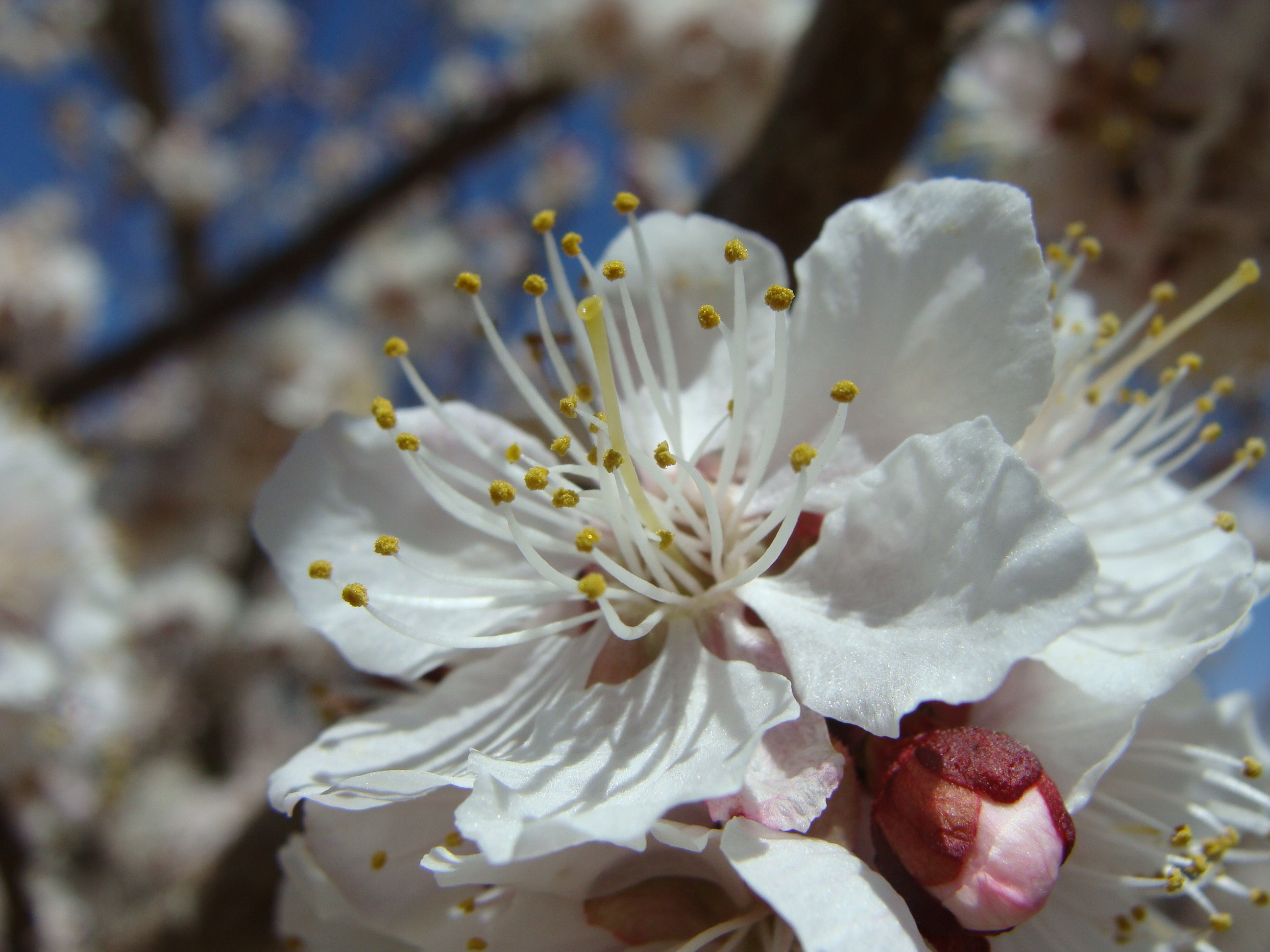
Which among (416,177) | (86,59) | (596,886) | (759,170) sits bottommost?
Result: (596,886)

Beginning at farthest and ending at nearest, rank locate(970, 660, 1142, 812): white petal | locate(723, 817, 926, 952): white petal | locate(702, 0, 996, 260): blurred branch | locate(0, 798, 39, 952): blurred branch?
locate(0, 798, 39, 952): blurred branch → locate(702, 0, 996, 260): blurred branch → locate(970, 660, 1142, 812): white petal → locate(723, 817, 926, 952): white petal

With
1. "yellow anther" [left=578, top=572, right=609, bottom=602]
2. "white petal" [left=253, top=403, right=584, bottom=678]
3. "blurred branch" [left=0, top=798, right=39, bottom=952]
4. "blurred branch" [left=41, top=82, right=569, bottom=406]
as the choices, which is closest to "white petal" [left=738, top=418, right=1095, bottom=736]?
"yellow anther" [left=578, top=572, right=609, bottom=602]

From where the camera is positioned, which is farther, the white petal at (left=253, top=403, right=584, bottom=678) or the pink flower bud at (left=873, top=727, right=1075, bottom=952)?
the white petal at (left=253, top=403, right=584, bottom=678)

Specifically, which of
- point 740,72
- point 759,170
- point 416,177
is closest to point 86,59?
point 416,177

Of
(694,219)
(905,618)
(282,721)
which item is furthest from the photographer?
(282,721)

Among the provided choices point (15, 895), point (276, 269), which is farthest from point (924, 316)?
point (276, 269)

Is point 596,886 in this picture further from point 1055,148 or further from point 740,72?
point 740,72

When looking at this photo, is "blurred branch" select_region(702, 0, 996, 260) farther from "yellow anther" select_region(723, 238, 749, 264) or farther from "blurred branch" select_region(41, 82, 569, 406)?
"blurred branch" select_region(41, 82, 569, 406)
